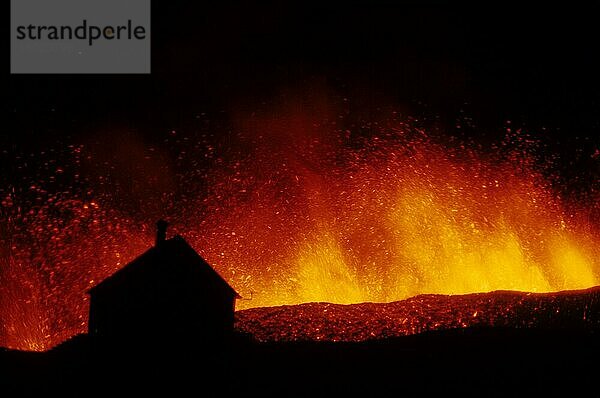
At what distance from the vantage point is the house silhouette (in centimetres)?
602

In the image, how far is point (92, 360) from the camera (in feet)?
20.3

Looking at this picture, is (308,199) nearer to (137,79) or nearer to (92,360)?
(137,79)

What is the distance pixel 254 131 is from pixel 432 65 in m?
5.42

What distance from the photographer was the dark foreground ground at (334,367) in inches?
248

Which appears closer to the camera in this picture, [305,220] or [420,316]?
[420,316]

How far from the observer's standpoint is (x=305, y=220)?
14.4m

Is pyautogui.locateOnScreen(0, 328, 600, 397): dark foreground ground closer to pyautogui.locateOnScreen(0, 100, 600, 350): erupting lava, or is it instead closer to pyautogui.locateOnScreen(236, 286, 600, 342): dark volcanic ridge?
pyautogui.locateOnScreen(236, 286, 600, 342): dark volcanic ridge

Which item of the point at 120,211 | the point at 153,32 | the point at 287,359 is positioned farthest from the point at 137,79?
the point at 287,359

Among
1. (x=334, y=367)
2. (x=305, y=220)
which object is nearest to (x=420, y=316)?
(x=334, y=367)

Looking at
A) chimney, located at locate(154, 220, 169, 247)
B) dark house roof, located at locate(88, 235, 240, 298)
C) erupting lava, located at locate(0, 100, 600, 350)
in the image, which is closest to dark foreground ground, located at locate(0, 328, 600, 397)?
dark house roof, located at locate(88, 235, 240, 298)

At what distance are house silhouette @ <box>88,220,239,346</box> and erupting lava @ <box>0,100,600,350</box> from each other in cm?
474

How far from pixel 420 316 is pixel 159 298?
3.75m

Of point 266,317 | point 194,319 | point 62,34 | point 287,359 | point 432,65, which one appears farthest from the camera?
point 432,65

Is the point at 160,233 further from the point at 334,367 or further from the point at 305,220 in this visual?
the point at 305,220
